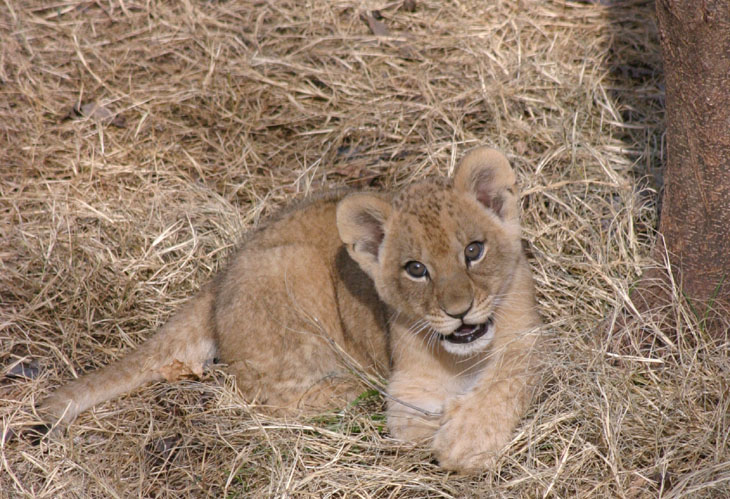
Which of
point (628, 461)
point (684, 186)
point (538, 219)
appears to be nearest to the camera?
point (628, 461)

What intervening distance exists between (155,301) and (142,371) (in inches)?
28.3

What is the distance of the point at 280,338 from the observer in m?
4.43

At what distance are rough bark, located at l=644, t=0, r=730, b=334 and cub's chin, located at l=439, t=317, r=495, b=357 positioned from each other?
104 centimetres

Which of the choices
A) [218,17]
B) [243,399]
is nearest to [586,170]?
[243,399]

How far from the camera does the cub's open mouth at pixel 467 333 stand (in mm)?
3900

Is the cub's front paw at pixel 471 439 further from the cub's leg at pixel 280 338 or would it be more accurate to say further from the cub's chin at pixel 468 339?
the cub's leg at pixel 280 338

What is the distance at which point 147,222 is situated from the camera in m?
5.52

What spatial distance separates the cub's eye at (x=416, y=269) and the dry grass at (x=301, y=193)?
77 cm

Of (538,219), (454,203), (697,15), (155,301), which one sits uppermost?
(697,15)

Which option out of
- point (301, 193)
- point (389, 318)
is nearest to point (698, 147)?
point (389, 318)

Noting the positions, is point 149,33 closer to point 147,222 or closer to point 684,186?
point 147,222

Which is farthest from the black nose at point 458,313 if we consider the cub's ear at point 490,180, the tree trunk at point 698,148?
the tree trunk at point 698,148

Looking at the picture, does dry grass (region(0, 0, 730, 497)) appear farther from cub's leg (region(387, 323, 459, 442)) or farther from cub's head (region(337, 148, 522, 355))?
cub's head (region(337, 148, 522, 355))

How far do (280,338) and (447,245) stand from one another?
117 cm
